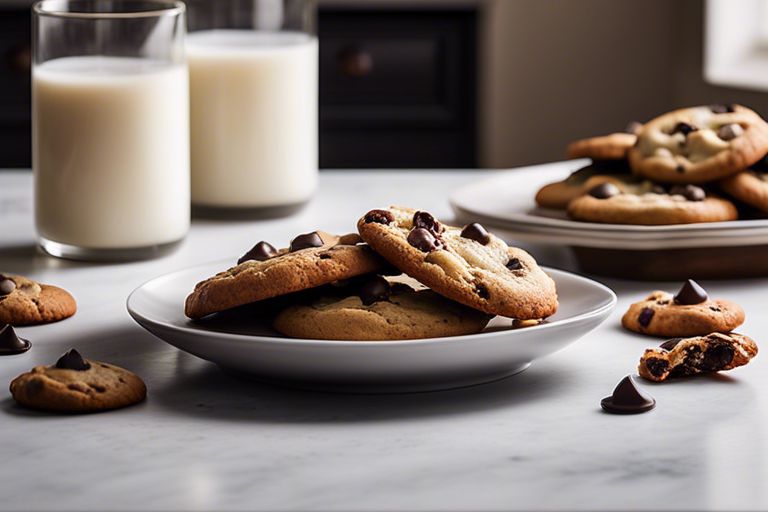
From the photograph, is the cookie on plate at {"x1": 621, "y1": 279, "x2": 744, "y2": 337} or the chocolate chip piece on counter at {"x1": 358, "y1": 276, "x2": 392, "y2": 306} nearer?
the chocolate chip piece on counter at {"x1": 358, "y1": 276, "x2": 392, "y2": 306}

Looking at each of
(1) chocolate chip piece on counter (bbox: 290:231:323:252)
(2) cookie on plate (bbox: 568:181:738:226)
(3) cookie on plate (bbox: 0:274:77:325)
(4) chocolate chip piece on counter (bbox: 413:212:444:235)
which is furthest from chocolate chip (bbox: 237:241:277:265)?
(2) cookie on plate (bbox: 568:181:738:226)

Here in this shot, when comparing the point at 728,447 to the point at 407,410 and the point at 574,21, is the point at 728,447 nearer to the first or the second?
the point at 407,410

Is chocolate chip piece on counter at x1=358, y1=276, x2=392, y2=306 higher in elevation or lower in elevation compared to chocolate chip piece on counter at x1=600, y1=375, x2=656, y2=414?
higher

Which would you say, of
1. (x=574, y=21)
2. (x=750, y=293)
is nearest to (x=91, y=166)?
(x=750, y=293)

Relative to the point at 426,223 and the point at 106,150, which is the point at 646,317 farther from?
the point at 106,150

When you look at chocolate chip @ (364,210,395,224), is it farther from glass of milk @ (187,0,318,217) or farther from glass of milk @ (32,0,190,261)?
glass of milk @ (187,0,318,217)

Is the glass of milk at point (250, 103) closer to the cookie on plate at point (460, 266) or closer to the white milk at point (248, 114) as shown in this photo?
the white milk at point (248, 114)
